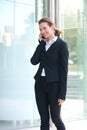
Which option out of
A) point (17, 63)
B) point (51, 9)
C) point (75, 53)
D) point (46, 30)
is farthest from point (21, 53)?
point (46, 30)

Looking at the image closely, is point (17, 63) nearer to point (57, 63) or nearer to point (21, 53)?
point (21, 53)

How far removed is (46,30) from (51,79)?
1.70ft

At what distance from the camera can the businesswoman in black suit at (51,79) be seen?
3.96m

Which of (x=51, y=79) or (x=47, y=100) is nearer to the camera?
(x=51, y=79)

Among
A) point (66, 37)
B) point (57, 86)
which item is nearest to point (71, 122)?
point (66, 37)

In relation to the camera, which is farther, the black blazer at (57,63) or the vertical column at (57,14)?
the vertical column at (57,14)

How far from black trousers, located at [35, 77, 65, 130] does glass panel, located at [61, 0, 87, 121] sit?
7.50 feet

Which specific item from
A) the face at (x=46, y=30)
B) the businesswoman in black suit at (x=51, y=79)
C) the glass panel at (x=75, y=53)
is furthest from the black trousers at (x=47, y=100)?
the glass panel at (x=75, y=53)

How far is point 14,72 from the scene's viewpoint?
215 inches

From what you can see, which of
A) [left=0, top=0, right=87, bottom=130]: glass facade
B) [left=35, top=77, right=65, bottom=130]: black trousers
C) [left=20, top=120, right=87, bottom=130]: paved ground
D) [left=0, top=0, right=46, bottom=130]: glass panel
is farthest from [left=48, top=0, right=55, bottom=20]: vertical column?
[left=35, top=77, right=65, bottom=130]: black trousers

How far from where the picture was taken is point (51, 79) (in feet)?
12.9

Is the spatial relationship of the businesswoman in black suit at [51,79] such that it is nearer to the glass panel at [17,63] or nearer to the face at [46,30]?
the face at [46,30]

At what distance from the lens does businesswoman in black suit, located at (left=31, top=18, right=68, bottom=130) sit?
3961 millimetres

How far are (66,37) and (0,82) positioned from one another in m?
1.55
